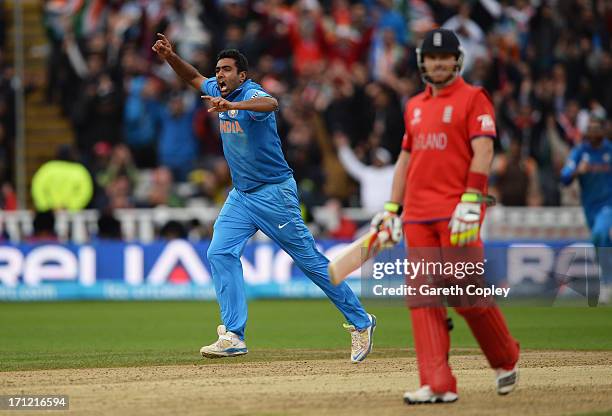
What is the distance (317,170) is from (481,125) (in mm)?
15476

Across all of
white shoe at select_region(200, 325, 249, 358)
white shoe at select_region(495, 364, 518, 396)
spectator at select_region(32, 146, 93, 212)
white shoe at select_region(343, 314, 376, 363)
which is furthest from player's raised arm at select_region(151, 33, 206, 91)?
spectator at select_region(32, 146, 93, 212)

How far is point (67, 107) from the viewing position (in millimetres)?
27234

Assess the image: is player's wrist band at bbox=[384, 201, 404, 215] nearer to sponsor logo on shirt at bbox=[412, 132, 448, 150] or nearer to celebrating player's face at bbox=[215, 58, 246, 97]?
sponsor logo on shirt at bbox=[412, 132, 448, 150]

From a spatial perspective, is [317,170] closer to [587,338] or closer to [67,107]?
[67,107]

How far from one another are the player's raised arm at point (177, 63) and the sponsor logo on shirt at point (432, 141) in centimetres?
409

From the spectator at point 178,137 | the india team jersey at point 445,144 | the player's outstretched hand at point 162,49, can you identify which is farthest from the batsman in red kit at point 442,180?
the spectator at point 178,137

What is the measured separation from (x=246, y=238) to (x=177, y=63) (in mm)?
1868

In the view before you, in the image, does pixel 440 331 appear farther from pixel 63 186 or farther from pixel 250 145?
pixel 63 186

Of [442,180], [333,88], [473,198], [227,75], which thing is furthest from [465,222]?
[333,88]

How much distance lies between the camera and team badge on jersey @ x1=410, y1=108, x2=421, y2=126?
29.8 feet

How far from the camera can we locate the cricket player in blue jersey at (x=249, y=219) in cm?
1196

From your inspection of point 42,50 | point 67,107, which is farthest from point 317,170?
point 42,50

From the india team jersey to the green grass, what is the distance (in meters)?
3.85

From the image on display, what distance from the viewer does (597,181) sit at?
19.1m
